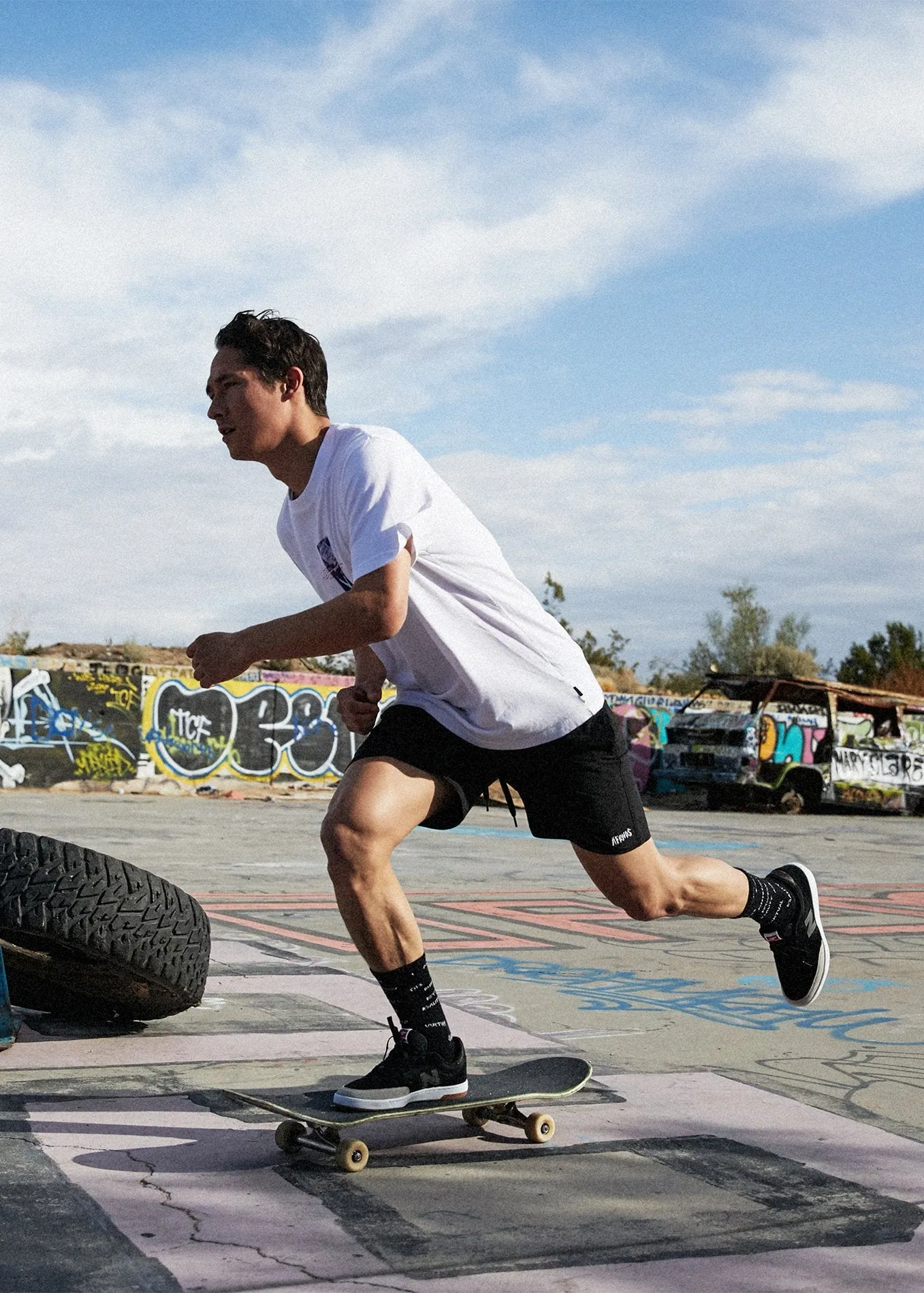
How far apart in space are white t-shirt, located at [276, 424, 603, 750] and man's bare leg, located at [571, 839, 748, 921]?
39 centimetres

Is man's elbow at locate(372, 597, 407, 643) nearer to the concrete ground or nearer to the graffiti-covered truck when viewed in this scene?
the concrete ground

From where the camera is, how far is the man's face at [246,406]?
3455 mm

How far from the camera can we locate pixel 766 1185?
3.09 metres

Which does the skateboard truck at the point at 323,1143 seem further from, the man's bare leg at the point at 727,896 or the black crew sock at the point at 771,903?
the black crew sock at the point at 771,903

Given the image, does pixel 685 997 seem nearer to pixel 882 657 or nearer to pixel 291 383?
pixel 291 383

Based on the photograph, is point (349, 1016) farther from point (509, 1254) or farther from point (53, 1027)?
point (509, 1254)

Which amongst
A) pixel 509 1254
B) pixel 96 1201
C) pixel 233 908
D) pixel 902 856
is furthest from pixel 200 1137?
pixel 902 856

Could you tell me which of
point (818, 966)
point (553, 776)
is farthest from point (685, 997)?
point (553, 776)

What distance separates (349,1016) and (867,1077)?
1.75 metres

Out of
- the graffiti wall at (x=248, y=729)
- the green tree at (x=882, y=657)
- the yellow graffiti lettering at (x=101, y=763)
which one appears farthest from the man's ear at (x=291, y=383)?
the green tree at (x=882, y=657)

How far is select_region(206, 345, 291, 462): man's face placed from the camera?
346cm

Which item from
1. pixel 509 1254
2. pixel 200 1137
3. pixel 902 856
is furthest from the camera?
pixel 902 856

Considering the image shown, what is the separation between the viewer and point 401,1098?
326 cm

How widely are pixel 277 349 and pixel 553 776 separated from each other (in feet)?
4.16
